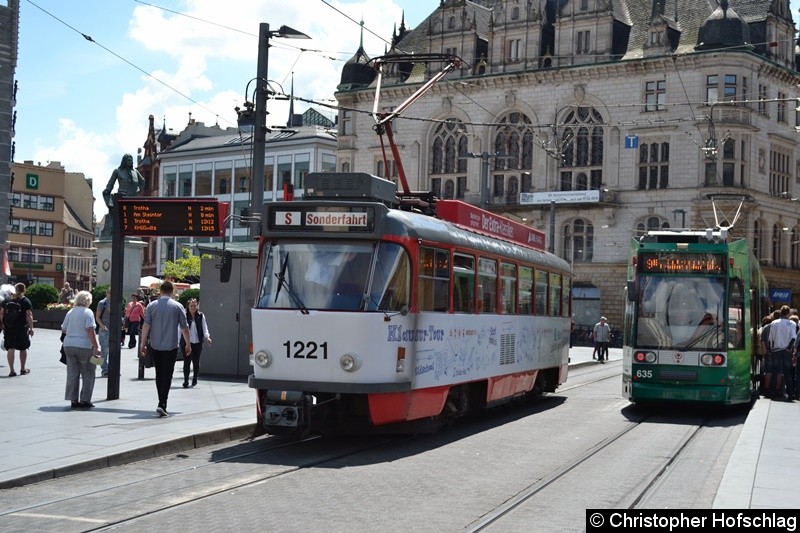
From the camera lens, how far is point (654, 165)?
65812 millimetres

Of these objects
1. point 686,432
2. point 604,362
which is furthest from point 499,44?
point 686,432

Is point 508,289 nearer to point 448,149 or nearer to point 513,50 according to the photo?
point 513,50

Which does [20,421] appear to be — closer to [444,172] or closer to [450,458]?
[450,458]

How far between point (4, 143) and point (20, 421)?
30.2 metres

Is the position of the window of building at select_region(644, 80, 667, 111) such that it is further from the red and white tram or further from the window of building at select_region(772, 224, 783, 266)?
the red and white tram

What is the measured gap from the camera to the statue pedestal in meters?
35.7

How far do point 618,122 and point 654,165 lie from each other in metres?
3.28

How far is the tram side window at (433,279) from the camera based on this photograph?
1502 cm

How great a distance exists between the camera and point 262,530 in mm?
8938

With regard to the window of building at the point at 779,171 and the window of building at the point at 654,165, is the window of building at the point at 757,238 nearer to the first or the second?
the window of building at the point at 779,171

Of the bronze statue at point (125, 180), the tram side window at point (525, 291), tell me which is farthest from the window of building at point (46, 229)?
the tram side window at point (525, 291)

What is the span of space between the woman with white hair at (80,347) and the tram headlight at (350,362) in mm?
4456

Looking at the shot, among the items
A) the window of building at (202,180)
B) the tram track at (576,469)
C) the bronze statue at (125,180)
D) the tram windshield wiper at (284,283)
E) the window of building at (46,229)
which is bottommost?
the tram track at (576,469)

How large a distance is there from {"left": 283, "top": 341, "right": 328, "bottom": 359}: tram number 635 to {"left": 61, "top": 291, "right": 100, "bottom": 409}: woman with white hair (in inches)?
150
